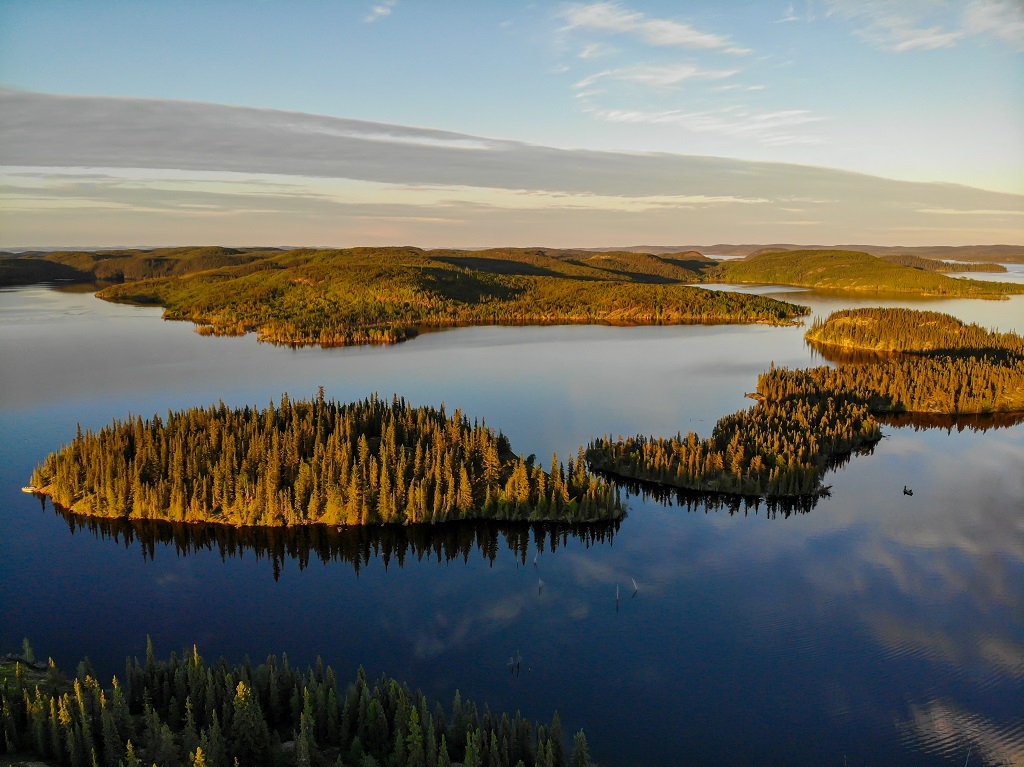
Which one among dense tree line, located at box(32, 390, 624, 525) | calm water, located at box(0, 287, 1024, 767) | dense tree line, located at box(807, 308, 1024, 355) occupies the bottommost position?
calm water, located at box(0, 287, 1024, 767)

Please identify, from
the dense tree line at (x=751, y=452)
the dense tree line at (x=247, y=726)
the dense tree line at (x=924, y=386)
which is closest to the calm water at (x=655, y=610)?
the dense tree line at (x=751, y=452)

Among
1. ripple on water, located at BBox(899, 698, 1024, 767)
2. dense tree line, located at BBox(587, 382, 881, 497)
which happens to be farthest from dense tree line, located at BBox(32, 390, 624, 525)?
ripple on water, located at BBox(899, 698, 1024, 767)

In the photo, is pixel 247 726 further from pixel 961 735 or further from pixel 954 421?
pixel 954 421

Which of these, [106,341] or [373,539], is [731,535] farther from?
[106,341]

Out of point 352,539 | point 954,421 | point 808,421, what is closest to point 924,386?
point 954,421

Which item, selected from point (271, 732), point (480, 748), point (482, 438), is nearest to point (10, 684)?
point (271, 732)

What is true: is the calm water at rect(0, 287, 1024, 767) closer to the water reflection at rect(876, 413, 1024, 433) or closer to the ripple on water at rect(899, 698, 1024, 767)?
the ripple on water at rect(899, 698, 1024, 767)

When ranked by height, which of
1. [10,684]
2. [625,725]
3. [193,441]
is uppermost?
[193,441]
